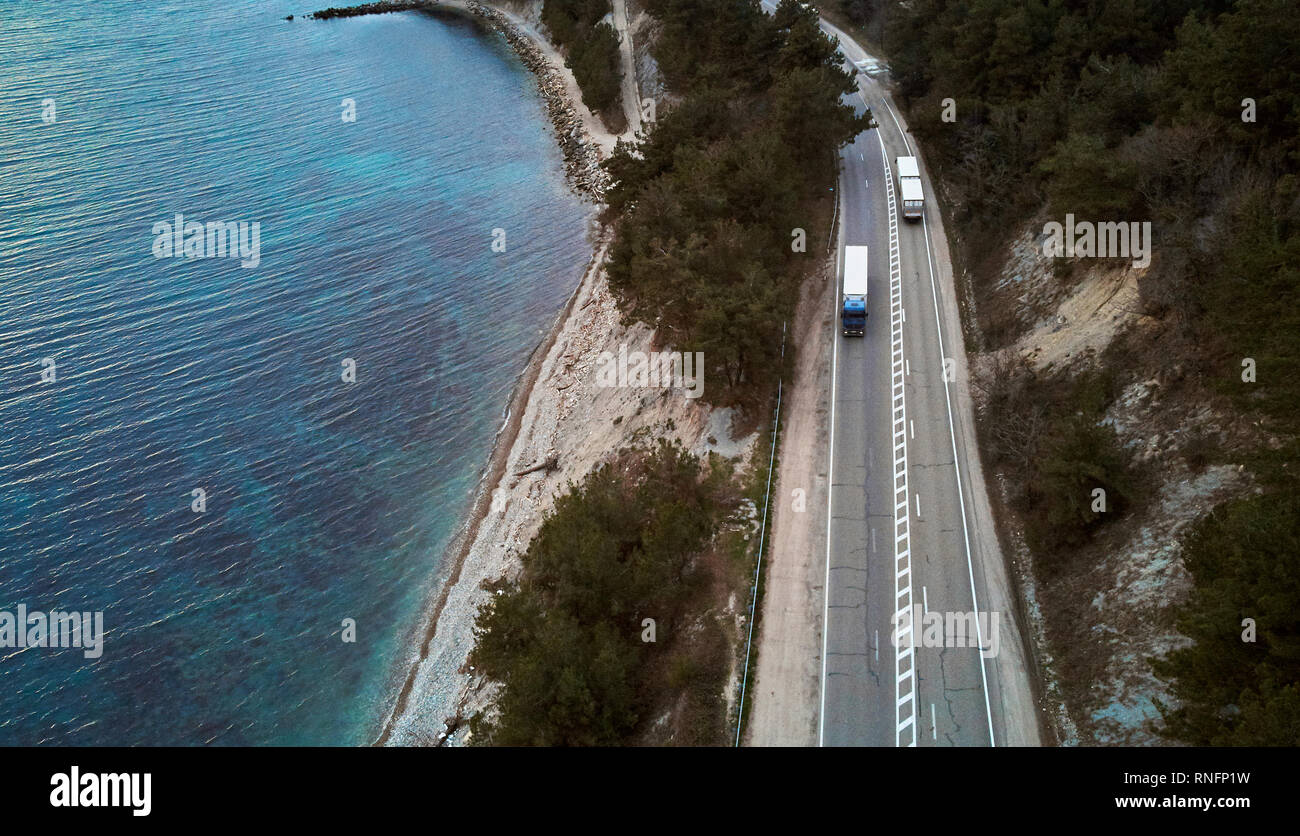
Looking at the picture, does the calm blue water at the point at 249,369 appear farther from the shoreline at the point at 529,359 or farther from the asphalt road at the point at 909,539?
the asphalt road at the point at 909,539

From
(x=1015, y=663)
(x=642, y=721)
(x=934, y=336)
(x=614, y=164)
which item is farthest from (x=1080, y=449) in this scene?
(x=614, y=164)

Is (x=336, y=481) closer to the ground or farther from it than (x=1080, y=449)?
closer to the ground

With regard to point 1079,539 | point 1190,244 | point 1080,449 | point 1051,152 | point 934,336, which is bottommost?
point 1079,539

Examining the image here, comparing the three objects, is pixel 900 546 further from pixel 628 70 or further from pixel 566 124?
pixel 628 70

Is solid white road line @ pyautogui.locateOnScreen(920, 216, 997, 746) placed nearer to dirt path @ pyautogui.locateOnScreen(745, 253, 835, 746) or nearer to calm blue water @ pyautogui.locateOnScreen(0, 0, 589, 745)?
dirt path @ pyautogui.locateOnScreen(745, 253, 835, 746)

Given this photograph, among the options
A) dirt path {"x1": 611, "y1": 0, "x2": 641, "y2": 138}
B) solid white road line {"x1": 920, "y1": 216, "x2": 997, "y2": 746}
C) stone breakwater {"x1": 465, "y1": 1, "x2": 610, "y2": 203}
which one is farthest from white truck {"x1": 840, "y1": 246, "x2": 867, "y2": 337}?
dirt path {"x1": 611, "y1": 0, "x2": 641, "y2": 138}

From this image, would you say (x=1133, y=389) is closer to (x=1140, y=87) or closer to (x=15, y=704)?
(x=1140, y=87)

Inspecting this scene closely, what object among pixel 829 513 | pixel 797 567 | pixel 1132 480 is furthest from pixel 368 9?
pixel 1132 480
